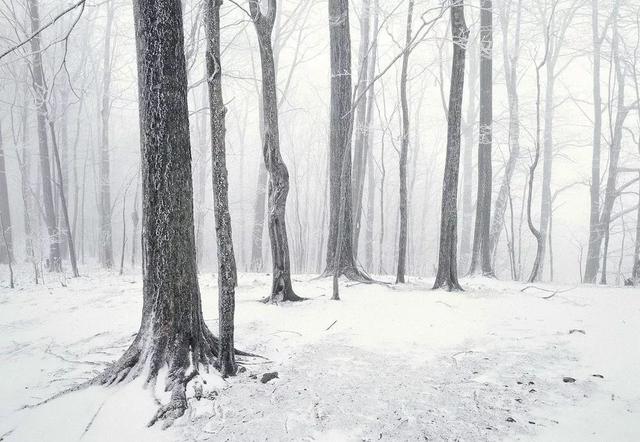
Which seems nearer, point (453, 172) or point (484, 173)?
point (453, 172)

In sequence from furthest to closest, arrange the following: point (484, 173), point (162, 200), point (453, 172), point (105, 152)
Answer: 1. point (105, 152)
2. point (484, 173)
3. point (453, 172)
4. point (162, 200)

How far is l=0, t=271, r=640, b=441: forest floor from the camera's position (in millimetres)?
2184

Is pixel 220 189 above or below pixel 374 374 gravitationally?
above

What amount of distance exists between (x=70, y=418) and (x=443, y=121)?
834 inches

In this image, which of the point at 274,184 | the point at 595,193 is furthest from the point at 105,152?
the point at 595,193

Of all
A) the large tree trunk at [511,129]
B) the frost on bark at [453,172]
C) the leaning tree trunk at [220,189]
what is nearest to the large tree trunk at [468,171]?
the large tree trunk at [511,129]

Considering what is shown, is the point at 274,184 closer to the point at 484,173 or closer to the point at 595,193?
the point at 484,173

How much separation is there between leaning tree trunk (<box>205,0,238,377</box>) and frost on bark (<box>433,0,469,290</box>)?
4338mm

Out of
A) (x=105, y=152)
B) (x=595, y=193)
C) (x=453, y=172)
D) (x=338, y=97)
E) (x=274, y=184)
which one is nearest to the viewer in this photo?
(x=274, y=184)

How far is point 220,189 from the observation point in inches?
114

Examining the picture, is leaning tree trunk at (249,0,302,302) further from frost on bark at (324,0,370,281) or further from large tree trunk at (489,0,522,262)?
large tree trunk at (489,0,522,262)

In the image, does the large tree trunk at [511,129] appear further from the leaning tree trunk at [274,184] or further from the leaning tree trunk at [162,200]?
the leaning tree trunk at [162,200]

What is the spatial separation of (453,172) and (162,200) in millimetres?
5204

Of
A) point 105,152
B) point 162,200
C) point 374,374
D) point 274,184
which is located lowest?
point 374,374
